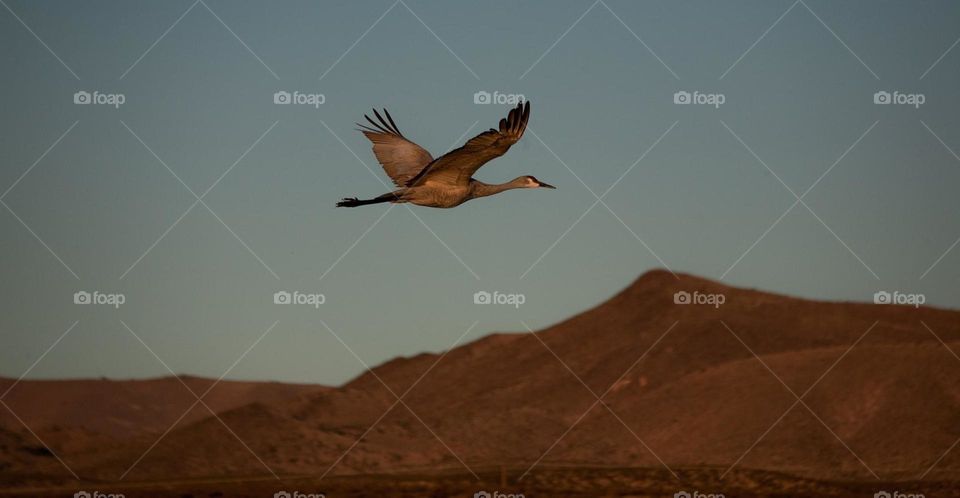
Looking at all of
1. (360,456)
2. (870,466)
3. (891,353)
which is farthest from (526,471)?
(891,353)

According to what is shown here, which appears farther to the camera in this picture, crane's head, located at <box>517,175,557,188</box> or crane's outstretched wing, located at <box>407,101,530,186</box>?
crane's head, located at <box>517,175,557,188</box>

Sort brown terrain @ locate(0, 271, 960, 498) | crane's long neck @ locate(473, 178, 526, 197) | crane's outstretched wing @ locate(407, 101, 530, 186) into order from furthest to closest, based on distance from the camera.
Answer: brown terrain @ locate(0, 271, 960, 498), crane's long neck @ locate(473, 178, 526, 197), crane's outstretched wing @ locate(407, 101, 530, 186)

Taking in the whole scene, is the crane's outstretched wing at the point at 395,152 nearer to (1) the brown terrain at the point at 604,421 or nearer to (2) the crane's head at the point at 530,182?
(2) the crane's head at the point at 530,182

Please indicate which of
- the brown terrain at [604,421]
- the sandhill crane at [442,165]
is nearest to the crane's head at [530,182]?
the sandhill crane at [442,165]

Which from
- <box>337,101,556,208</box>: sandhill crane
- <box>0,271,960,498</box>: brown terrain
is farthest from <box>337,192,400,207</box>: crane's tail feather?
<box>0,271,960,498</box>: brown terrain

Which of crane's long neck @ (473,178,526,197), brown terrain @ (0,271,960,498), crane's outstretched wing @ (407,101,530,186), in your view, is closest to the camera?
crane's outstretched wing @ (407,101,530,186)

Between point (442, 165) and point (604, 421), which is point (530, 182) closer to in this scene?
point (442, 165)

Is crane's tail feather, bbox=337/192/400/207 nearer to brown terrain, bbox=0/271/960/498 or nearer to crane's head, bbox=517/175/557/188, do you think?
crane's head, bbox=517/175/557/188
